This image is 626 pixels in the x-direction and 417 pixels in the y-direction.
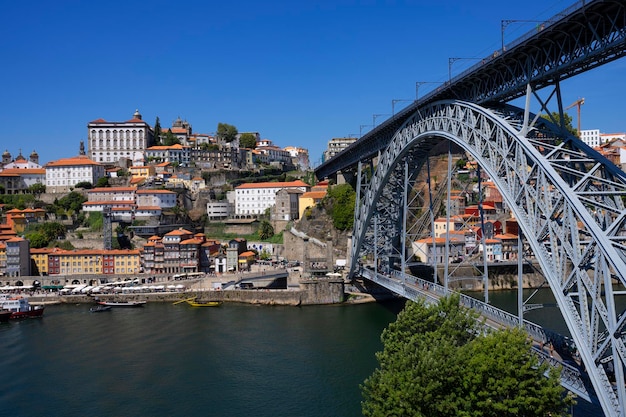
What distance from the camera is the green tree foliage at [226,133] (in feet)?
234

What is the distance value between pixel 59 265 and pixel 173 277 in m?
9.08

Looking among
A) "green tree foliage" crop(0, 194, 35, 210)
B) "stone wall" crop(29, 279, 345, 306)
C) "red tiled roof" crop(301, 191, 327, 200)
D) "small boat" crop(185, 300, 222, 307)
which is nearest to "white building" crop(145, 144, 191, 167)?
"green tree foliage" crop(0, 194, 35, 210)

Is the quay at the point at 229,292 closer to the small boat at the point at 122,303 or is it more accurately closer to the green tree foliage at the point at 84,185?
the small boat at the point at 122,303

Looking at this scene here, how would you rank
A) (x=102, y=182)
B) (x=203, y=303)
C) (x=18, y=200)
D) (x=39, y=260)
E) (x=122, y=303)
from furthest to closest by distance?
(x=102, y=182), (x=18, y=200), (x=39, y=260), (x=122, y=303), (x=203, y=303)

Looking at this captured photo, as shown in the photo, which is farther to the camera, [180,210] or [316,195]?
[180,210]

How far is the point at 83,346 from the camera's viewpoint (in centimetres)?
2305

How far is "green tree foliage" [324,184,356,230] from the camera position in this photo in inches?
1543

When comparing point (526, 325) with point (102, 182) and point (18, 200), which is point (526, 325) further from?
point (18, 200)

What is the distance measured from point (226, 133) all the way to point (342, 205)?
3589 centimetres

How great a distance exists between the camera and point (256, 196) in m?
51.6

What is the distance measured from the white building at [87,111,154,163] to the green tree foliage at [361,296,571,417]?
58941mm

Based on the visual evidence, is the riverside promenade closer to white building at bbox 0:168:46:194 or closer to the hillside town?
the hillside town

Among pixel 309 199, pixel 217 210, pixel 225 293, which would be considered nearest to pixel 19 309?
pixel 225 293

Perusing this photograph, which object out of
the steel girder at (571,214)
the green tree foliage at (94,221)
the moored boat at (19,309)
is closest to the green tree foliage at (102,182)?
the green tree foliage at (94,221)
